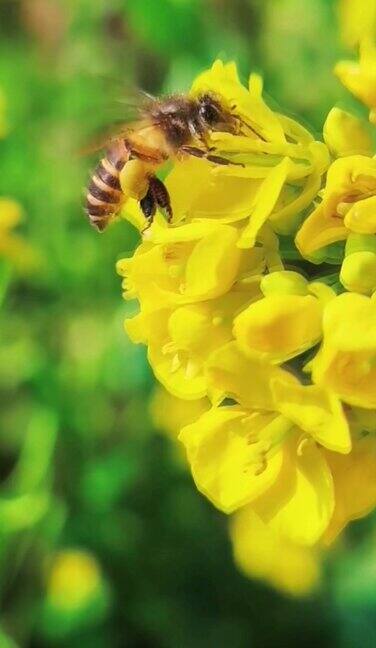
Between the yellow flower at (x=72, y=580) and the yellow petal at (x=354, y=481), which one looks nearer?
the yellow petal at (x=354, y=481)

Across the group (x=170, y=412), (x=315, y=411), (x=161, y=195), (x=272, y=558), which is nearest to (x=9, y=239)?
(x=170, y=412)

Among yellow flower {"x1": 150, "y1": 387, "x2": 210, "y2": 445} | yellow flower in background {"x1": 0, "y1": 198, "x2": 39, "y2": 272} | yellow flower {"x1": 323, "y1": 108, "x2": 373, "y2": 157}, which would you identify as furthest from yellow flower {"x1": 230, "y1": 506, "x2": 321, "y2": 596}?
yellow flower {"x1": 323, "y1": 108, "x2": 373, "y2": 157}

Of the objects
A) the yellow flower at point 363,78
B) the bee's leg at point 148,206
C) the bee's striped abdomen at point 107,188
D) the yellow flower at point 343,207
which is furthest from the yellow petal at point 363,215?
the bee's striped abdomen at point 107,188

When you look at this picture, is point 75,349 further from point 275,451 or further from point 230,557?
point 275,451

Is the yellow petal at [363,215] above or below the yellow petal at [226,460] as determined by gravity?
above

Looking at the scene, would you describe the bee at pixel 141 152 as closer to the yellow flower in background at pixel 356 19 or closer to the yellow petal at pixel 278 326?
the yellow petal at pixel 278 326

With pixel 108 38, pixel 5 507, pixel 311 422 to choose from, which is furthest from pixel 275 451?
pixel 108 38

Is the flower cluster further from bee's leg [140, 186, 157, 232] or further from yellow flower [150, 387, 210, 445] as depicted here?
yellow flower [150, 387, 210, 445]
